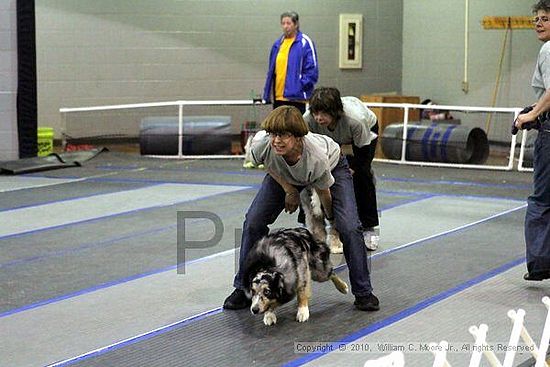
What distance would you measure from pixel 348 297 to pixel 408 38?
34.6ft

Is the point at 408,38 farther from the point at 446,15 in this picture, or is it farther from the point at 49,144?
the point at 49,144

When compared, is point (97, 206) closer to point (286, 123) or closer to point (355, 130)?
point (355, 130)

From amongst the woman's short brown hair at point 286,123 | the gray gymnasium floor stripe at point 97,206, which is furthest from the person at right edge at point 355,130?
the gray gymnasium floor stripe at point 97,206

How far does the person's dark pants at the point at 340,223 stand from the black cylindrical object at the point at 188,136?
282 inches

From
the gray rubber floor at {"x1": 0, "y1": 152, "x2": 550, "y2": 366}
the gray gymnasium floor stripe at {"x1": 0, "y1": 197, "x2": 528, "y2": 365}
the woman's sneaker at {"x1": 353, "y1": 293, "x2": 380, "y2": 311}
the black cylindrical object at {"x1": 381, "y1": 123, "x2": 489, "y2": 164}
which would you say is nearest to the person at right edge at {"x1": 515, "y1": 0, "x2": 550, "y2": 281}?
the gray rubber floor at {"x1": 0, "y1": 152, "x2": 550, "y2": 366}

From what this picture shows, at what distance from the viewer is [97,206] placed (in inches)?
340

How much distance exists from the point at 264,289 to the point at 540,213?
1.86 m

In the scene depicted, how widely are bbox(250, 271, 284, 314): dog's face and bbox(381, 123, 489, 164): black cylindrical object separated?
722cm

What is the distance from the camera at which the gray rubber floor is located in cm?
455

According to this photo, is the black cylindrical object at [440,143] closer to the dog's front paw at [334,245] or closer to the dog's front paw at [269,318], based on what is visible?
the dog's front paw at [334,245]

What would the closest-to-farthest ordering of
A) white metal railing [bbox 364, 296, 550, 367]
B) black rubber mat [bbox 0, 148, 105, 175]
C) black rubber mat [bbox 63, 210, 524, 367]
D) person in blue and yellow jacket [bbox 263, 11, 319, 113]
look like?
white metal railing [bbox 364, 296, 550, 367]
black rubber mat [bbox 63, 210, 524, 367]
person in blue and yellow jacket [bbox 263, 11, 319, 113]
black rubber mat [bbox 0, 148, 105, 175]

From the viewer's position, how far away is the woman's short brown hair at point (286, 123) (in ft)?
15.6

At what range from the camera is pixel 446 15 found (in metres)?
14.5

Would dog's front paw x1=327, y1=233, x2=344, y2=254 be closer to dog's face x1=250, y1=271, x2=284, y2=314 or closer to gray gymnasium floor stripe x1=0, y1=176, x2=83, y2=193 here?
dog's face x1=250, y1=271, x2=284, y2=314
